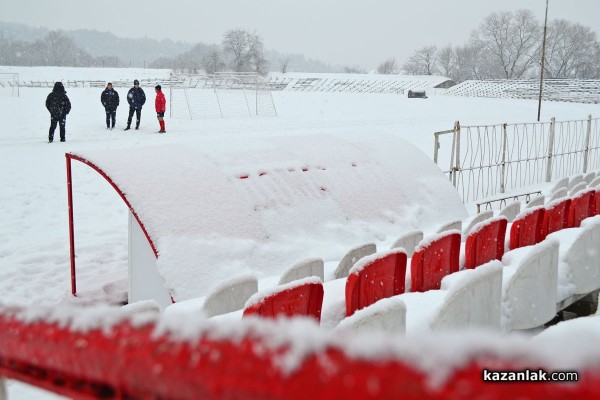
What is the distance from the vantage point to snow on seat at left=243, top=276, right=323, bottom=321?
8.89ft

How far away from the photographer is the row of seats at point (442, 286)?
2836 mm

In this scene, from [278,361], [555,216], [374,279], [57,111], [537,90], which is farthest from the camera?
[537,90]

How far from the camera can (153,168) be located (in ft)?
18.9

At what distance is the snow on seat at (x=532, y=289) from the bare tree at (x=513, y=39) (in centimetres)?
10442

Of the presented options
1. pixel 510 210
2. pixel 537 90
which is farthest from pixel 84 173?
pixel 537 90

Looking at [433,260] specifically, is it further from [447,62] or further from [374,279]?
[447,62]

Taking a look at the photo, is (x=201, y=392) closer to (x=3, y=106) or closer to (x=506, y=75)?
(x=3, y=106)

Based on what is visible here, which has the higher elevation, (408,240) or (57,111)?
(57,111)

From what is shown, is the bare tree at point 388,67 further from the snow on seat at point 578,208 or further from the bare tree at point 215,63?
the snow on seat at point 578,208

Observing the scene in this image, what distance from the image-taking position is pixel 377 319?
7.82 ft

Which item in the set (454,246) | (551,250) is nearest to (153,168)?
(454,246)

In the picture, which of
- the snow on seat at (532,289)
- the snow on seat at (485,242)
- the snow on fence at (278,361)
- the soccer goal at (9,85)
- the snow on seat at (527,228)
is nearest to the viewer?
the snow on fence at (278,361)

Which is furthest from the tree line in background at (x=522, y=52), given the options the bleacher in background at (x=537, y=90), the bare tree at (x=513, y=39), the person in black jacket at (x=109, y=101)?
the person in black jacket at (x=109, y=101)

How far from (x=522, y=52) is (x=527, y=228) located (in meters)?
105
